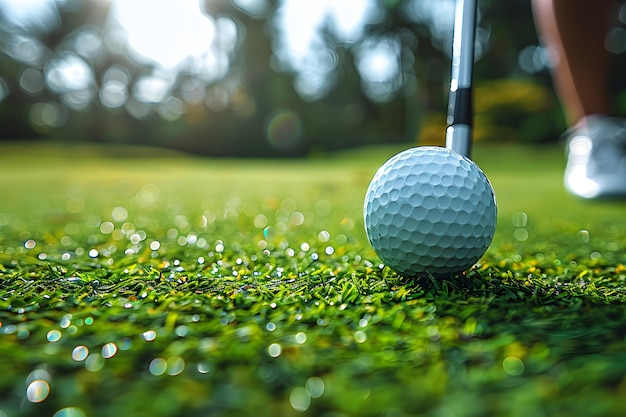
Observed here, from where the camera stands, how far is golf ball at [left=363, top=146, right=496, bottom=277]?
1.26 m

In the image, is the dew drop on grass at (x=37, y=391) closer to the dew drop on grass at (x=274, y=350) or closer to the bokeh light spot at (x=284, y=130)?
the dew drop on grass at (x=274, y=350)

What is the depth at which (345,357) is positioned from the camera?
82cm

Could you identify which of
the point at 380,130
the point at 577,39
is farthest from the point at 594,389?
the point at 380,130

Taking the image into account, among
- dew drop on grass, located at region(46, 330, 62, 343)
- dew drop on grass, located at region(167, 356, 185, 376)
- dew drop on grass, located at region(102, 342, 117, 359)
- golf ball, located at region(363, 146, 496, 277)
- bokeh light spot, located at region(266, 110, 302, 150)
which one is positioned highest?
golf ball, located at region(363, 146, 496, 277)

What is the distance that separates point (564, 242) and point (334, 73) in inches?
857

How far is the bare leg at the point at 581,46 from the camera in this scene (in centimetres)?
289

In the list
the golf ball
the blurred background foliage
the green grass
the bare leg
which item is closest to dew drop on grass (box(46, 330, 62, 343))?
the green grass

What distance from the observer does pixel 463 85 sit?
156 centimetres

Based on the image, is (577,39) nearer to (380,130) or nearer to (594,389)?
(594,389)

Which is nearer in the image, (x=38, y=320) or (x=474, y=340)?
(x=474, y=340)

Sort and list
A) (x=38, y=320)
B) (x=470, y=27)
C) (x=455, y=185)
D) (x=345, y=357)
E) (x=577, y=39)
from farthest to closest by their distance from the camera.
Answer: (x=577, y=39) < (x=470, y=27) < (x=455, y=185) < (x=38, y=320) < (x=345, y=357)

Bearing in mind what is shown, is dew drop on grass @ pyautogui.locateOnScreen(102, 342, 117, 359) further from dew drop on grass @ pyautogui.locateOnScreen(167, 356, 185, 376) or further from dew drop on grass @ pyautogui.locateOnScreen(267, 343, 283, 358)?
dew drop on grass @ pyautogui.locateOnScreen(267, 343, 283, 358)

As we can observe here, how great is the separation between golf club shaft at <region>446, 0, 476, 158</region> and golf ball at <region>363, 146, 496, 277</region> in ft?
0.66

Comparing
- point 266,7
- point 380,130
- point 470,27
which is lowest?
point 380,130
